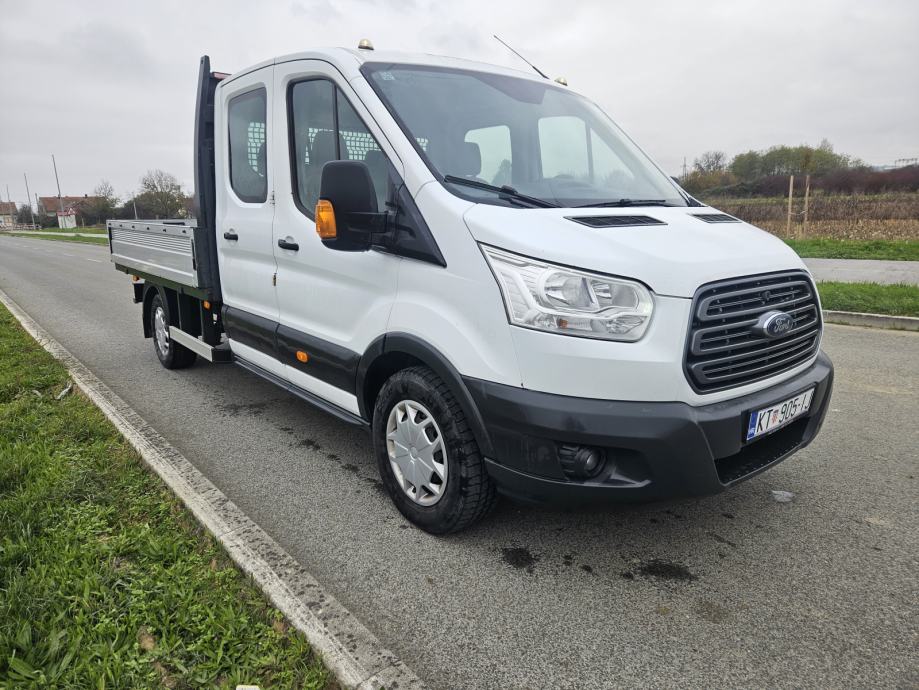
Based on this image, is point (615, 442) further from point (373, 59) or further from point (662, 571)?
point (373, 59)

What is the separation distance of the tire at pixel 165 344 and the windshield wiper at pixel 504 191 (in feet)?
12.4

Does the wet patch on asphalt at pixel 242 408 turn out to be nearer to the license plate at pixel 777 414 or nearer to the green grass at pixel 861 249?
the license plate at pixel 777 414

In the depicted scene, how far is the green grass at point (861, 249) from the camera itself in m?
14.2

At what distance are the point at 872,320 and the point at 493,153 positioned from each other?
6.64 meters

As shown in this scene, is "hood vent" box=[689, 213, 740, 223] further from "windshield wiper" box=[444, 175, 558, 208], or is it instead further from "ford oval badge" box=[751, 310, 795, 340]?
"windshield wiper" box=[444, 175, 558, 208]

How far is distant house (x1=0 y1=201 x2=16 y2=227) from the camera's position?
353ft

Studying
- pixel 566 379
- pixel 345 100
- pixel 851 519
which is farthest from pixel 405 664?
pixel 345 100

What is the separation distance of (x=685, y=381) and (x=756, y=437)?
19.8 inches

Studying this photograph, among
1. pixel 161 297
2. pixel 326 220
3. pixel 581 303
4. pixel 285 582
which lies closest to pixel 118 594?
pixel 285 582

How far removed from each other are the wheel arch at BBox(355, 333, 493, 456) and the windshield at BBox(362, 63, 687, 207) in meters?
0.68

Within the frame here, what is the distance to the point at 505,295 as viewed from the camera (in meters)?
2.39

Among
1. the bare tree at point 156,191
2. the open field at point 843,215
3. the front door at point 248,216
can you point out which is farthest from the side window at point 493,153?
the bare tree at point 156,191

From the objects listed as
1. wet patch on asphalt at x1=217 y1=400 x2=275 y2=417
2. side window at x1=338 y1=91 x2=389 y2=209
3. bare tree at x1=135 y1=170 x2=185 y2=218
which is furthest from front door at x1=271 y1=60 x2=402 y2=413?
bare tree at x1=135 y1=170 x2=185 y2=218

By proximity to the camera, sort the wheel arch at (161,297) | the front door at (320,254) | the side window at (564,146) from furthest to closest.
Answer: the wheel arch at (161,297)
the side window at (564,146)
the front door at (320,254)
